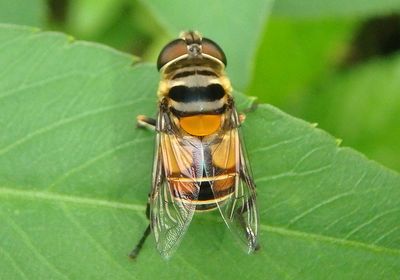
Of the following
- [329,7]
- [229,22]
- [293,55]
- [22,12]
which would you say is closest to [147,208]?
[229,22]

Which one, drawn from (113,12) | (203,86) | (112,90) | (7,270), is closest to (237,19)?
(203,86)

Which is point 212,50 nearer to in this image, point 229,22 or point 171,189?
point 229,22

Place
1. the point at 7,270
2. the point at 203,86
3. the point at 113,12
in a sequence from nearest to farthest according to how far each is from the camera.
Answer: the point at 7,270 → the point at 203,86 → the point at 113,12

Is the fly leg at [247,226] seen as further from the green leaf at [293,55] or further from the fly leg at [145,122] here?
the green leaf at [293,55]

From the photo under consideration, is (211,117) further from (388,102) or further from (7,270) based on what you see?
(388,102)

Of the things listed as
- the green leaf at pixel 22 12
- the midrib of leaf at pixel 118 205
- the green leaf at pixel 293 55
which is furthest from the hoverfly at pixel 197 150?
the green leaf at pixel 293 55

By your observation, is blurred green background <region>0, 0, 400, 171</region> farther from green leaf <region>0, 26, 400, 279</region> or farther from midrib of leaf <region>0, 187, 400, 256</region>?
midrib of leaf <region>0, 187, 400, 256</region>
